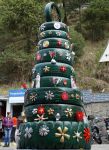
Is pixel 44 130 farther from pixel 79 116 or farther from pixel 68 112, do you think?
pixel 79 116

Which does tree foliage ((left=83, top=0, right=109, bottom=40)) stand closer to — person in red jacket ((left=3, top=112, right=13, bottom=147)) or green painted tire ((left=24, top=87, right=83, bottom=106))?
person in red jacket ((left=3, top=112, right=13, bottom=147))

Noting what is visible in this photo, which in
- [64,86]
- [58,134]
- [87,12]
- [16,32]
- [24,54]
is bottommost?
[58,134]

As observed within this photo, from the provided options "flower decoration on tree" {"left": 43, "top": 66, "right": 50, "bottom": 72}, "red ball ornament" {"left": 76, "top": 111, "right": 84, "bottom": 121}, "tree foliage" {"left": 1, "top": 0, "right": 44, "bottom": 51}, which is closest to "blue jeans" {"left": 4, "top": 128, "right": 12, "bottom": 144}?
"flower decoration on tree" {"left": 43, "top": 66, "right": 50, "bottom": 72}

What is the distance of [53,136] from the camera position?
11.1 metres

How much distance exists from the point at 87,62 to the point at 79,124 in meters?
25.4

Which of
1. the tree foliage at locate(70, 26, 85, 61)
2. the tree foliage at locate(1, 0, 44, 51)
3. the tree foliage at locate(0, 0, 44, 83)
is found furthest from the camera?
the tree foliage at locate(1, 0, 44, 51)

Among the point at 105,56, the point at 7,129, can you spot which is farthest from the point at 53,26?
the point at 105,56

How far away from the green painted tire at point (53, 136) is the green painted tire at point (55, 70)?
5.00 feet

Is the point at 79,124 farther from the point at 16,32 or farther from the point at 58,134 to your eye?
the point at 16,32

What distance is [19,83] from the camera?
115 feet

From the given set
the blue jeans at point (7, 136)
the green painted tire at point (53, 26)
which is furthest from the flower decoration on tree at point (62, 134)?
the blue jeans at point (7, 136)

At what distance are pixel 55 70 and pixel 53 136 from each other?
6.34 ft

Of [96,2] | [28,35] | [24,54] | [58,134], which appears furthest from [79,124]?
[96,2]

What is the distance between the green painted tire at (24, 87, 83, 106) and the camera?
11.5m
